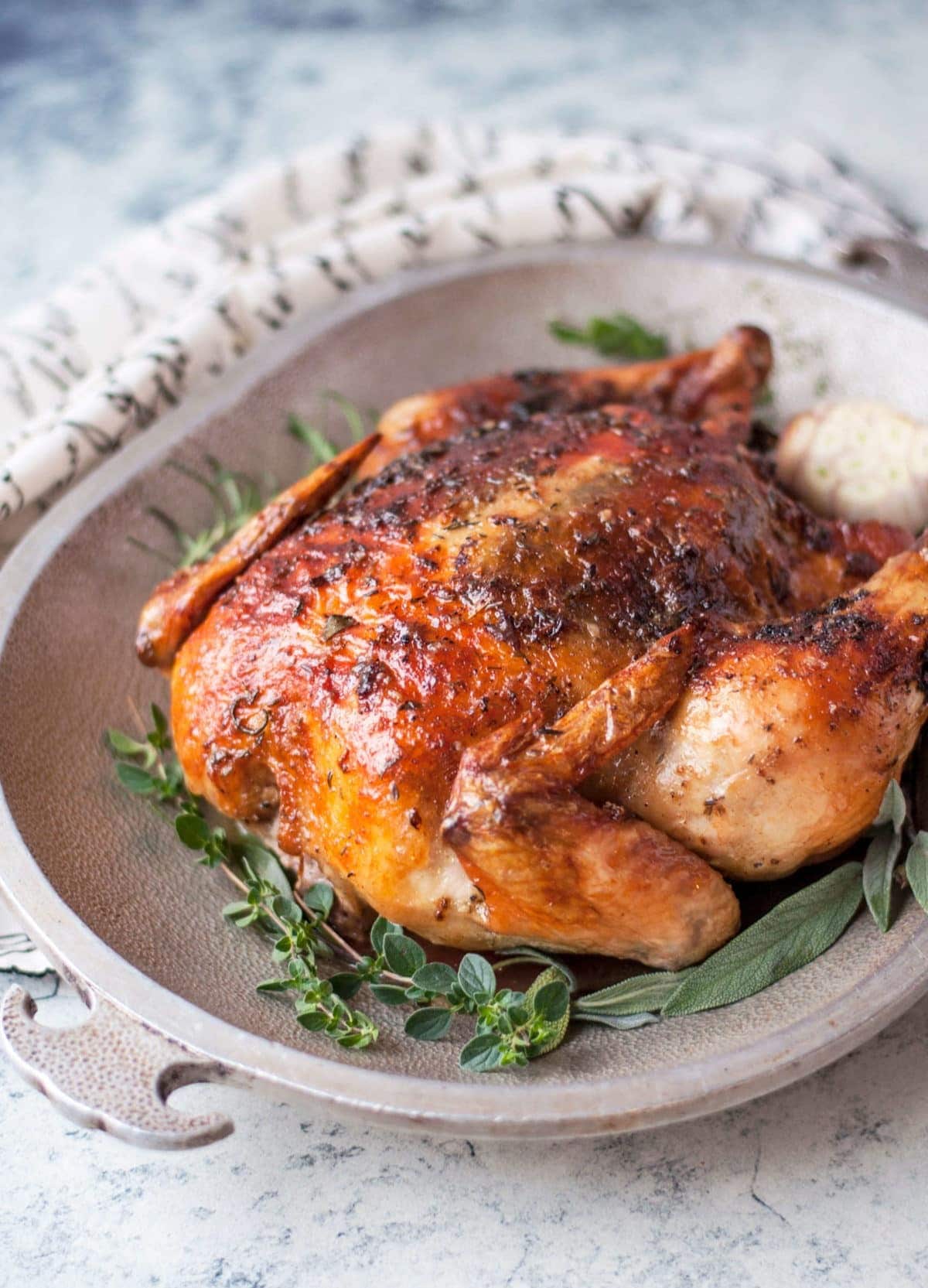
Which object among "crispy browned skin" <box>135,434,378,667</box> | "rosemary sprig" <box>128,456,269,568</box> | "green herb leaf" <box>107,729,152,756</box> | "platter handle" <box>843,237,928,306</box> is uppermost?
"platter handle" <box>843,237,928,306</box>

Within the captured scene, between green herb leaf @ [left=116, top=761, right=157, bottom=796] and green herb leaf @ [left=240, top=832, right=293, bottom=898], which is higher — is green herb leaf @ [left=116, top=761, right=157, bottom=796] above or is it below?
above

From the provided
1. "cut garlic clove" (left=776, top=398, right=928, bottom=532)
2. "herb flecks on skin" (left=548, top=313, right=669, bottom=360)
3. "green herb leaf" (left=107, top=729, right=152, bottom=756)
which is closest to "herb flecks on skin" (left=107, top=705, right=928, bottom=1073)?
"green herb leaf" (left=107, top=729, right=152, bottom=756)

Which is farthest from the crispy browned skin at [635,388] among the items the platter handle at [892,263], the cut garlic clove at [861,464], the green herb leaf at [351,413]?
the platter handle at [892,263]

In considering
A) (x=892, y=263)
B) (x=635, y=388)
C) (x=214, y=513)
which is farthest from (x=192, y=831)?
(x=892, y=263)

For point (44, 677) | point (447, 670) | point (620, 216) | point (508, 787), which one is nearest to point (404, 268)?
point (620, 216)

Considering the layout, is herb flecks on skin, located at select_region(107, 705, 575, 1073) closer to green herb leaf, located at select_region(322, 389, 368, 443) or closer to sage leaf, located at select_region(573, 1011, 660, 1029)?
sage leaf, located at select_region(573, 1011, 660, 1029)

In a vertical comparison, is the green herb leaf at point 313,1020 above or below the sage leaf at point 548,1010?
below

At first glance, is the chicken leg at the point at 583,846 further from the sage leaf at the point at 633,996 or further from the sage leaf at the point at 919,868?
the sage leaf at the point at 919,868
